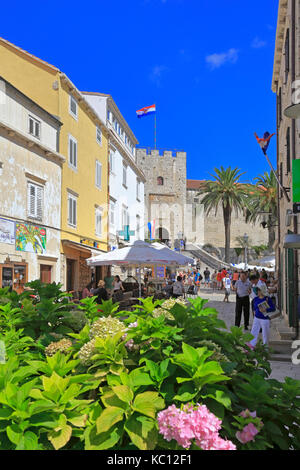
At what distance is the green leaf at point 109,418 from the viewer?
5.70 ft

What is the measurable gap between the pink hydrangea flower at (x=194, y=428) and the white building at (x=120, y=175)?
2798cm

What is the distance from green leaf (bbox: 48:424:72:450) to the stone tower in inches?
2441

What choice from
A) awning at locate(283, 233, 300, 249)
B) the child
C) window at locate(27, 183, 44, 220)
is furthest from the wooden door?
awning at locate(283, 233, 300, 249)

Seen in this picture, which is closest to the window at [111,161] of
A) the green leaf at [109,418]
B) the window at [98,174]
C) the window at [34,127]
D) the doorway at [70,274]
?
the window at [98,174]

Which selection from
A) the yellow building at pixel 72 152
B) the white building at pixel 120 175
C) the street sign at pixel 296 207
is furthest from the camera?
the white building at pixel 120 175

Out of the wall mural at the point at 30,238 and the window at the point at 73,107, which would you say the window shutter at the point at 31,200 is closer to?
the wall mural at the point at 30,238

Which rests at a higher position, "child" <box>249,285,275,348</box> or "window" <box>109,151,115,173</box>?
"window" <box>109,151,115,173</box>

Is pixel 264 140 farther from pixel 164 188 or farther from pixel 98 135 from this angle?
pixel 164 188

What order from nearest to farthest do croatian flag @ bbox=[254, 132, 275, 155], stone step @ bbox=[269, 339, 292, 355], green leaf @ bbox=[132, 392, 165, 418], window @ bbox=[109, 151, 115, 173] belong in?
green leaf @ bbox=[132, 392, 165, 418] < stone step @ bbox=[269, 339, 292, 355] < croatian flag @ bbox=[254, 132, 275, 155] < window @ bbox=[109, 151, 115, 173]

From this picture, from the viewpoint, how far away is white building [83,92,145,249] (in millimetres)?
29188

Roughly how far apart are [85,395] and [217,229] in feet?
251

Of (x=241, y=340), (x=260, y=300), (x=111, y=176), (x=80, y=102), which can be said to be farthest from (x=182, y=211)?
(x=241, y=340)

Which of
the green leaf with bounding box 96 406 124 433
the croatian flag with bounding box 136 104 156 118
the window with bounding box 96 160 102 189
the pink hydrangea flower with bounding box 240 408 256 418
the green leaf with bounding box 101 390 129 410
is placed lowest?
the pink hydrangea flower with bounding box 240 408 256 418

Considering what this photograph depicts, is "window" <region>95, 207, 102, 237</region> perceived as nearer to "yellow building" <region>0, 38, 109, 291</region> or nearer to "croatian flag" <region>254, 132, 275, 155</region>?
"yellow building" <region>0, 38, 109, 291</region>
